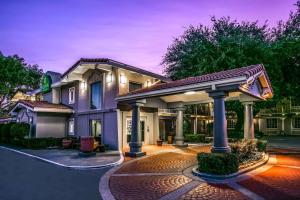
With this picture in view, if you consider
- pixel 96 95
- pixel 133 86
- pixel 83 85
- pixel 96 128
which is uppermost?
pixel 83 85

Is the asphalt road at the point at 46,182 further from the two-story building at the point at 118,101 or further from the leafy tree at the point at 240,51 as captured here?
the leafy tree at the point at 240,51

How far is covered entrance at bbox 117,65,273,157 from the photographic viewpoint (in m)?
10.2

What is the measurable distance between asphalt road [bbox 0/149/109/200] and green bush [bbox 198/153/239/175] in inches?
156

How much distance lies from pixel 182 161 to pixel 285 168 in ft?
15.1

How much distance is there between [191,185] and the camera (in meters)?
8.02

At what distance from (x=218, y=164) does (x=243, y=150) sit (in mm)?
3001

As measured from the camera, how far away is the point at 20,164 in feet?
40.9

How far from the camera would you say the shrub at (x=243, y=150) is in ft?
35.9

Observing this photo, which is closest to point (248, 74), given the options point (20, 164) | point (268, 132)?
point (20, 164)

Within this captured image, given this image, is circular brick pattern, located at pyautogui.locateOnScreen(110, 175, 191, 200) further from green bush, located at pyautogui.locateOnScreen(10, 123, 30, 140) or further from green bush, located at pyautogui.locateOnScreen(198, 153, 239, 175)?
green bush, located at pyautogui.locateOnScreen(10, 123, 30, 140)

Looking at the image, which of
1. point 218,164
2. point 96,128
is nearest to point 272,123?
point 96,128

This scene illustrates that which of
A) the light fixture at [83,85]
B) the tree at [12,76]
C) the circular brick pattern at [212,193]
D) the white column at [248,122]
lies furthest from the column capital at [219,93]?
the tree at [12,76]

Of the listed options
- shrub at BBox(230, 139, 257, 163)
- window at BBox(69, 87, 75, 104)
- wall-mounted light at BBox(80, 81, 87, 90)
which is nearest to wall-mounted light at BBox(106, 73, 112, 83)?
wall-mounted light at BBox(80, 81, 87, 90)

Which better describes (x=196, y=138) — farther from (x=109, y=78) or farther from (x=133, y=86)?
(x=109, y=78)
